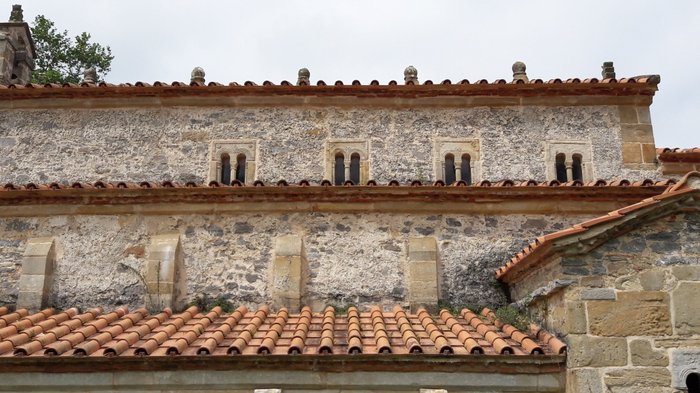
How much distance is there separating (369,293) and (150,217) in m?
3.11

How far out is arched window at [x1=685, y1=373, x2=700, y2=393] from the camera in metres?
6.21

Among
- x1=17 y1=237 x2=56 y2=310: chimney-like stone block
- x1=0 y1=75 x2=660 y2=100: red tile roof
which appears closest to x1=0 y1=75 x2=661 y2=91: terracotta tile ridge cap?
x1=0 y1=75 x2=660 y2=100: red tile roof

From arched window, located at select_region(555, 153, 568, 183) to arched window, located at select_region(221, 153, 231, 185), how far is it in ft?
16.9

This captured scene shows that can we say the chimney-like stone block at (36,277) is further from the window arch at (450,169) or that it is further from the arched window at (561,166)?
the arched window at (561,166)

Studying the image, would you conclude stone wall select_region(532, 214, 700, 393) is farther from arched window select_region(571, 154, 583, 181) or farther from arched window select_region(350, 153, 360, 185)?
arched window select_region(350, 153, 360, 185)

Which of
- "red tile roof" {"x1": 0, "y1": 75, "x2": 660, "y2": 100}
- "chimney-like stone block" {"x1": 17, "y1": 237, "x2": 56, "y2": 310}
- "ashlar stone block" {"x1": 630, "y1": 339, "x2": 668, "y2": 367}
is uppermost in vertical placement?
"red tile roof" {"x1": 0, "y1": 75, "x2": 660, "y2": 100}

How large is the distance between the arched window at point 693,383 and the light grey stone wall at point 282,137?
4.31 meters

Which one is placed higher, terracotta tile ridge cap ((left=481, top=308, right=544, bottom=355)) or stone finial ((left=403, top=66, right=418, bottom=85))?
stone finial ((left=403, top=66, right=418, bottom=85))

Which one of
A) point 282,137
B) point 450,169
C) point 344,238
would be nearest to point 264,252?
point 344,238

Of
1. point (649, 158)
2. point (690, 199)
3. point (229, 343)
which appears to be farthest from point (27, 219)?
point (649, 158)

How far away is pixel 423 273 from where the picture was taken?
27.5ft

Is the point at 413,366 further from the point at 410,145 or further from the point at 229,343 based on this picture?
the point at 410,145

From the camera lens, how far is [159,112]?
1070cm

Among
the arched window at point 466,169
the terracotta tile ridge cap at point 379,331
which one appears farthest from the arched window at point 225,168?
the arched window at point 466,169
